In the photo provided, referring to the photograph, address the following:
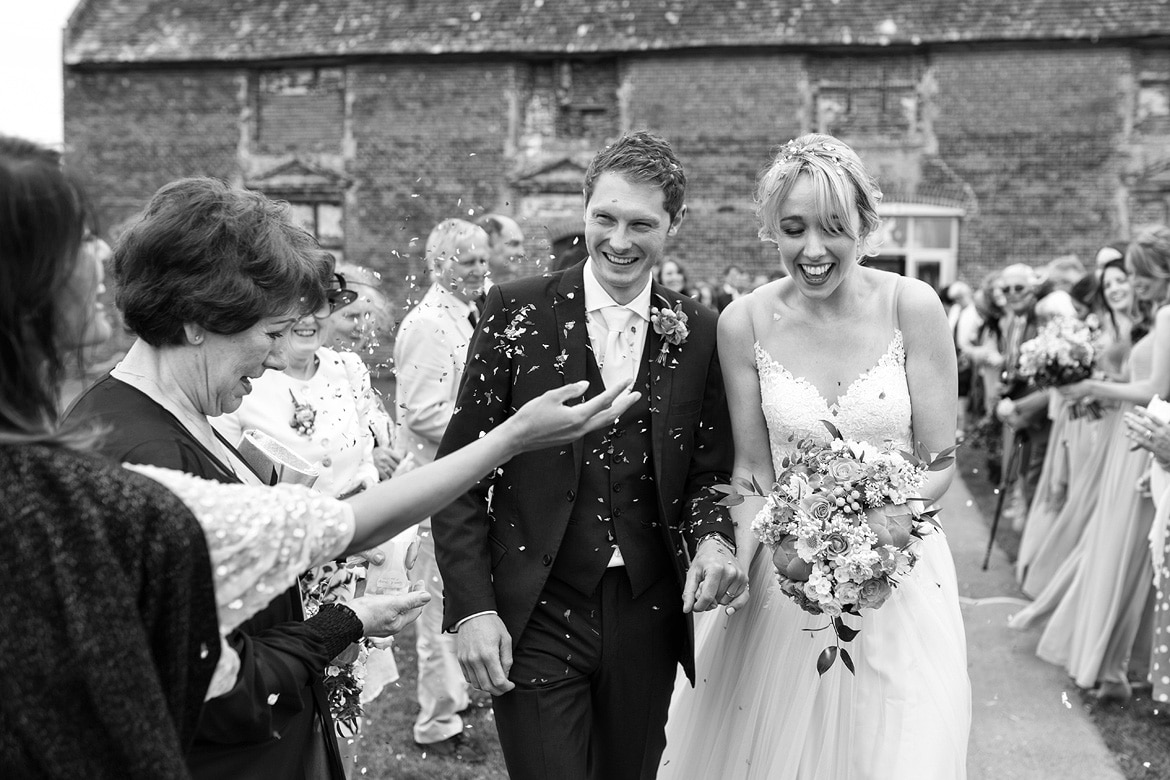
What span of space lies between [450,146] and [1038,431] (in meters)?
15.3

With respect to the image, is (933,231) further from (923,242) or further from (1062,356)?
(1062,356)

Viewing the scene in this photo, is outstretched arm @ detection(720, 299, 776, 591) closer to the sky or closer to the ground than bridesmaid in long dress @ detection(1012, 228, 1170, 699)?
closer to the sky

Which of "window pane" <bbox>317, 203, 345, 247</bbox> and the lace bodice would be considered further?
"window pane" <bbox>317, 203, 345, 247</bbox>

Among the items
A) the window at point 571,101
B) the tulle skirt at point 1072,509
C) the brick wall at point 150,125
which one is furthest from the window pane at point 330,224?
the tulle skirt at point 1072,509

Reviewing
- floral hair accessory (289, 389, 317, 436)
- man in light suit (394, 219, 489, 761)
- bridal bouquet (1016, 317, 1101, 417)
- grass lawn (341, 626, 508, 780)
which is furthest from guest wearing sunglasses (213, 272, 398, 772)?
bridal bouquet (1016, 317, 1101, 417)

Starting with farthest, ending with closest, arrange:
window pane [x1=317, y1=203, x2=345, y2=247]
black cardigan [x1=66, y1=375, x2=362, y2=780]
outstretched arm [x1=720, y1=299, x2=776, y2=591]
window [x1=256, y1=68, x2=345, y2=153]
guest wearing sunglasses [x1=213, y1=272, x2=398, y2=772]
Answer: window pane [x1=317, y1=203, x2=345, y2=247] → window [x1=256, y1=68, x2=345, y2=153] → guest wearing sunglasses [x1=213, y1=272, x2=398, y2=772] → outstretched arm [x1=720, y1=299, x2=776, y2=591] → black cardigan [x1=66, y1=375, x2=362, y2=780]

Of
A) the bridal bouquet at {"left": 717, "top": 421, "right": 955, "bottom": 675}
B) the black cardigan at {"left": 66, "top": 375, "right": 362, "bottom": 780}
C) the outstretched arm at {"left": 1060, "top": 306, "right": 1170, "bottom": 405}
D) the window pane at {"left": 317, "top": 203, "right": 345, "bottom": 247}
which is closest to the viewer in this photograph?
the black cardigan at {"left": 66, "top": 375, "right": 362, "bottom": 780}

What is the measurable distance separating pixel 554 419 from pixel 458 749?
3.94m

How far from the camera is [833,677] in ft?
11.8

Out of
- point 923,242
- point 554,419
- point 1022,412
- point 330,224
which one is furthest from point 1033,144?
point 554,419

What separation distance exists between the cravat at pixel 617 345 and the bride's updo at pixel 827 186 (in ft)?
A: 1.97

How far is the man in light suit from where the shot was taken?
5.84 metres

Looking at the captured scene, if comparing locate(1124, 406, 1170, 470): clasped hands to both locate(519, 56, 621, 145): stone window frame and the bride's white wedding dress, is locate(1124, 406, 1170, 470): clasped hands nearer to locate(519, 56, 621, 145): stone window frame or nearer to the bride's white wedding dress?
the bride's white wedding dress

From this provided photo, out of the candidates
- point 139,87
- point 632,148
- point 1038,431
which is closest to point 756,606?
point 632,148
